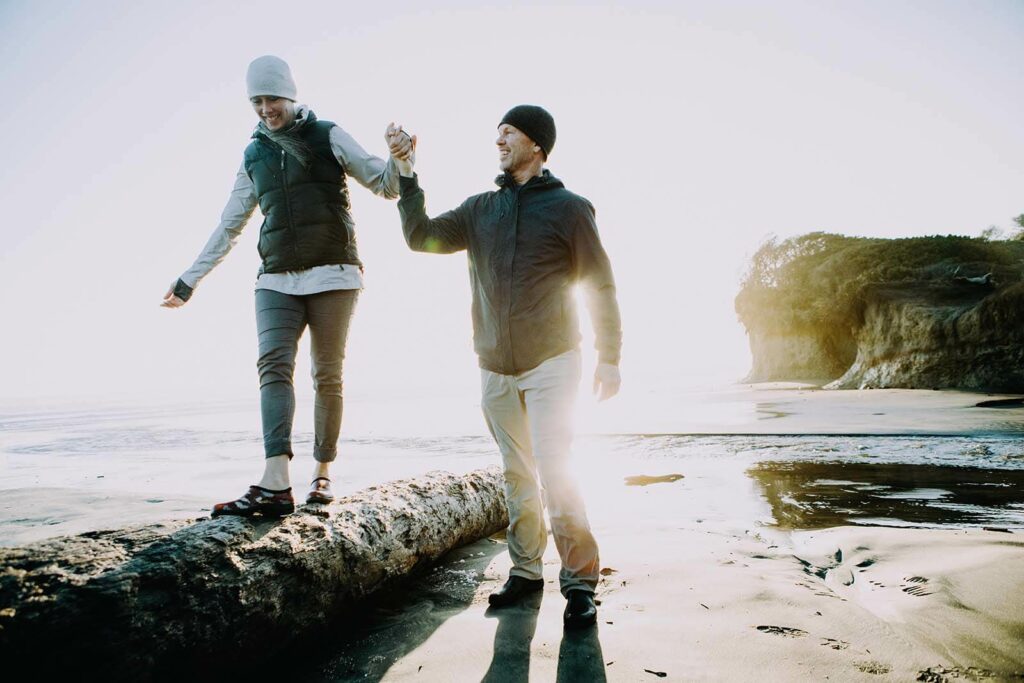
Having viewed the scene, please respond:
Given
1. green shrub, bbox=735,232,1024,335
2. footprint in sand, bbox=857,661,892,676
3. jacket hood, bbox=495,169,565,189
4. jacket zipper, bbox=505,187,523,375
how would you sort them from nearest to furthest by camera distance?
1. footprint in sand, bbox=857,661,892,676
2. jacket zipper, bbox=505,187,523,375
3. jacket hood, bbox=495,169,565,189
4. green shrub, bbox=735,232,1024,335

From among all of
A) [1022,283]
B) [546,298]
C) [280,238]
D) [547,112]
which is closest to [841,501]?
[546,298]

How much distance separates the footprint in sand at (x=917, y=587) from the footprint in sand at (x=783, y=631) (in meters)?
0.82

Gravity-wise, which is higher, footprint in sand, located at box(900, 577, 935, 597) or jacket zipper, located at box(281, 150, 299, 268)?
jacket zipper, located at box(281, 150, 299, 268)

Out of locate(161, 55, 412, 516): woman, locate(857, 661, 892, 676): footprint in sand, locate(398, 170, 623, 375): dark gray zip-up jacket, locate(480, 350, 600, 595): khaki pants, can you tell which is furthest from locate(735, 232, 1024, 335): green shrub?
locate(161, 55, 412, 516): woman

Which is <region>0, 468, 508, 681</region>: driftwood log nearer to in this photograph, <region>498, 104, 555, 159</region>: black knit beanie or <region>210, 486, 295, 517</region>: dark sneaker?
<region>210, 486, 295, 517</region>: dark sneaker

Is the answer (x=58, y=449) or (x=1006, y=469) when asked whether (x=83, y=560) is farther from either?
(x=58, y=449)

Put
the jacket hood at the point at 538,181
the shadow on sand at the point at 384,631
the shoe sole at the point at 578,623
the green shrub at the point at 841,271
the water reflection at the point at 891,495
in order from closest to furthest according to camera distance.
→ the shadow on sand at the point at 384,631, the shoe sole at the point at 578,623, the jacket hood at the point at 538,181, the water reflection at the point at 891,495, the green shrub at the point at 841,271

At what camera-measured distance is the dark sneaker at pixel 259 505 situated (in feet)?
7.82

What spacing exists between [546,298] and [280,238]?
61.3 inches

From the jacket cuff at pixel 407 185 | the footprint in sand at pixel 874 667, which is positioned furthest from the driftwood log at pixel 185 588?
the footprint in sand at pixel 874 667

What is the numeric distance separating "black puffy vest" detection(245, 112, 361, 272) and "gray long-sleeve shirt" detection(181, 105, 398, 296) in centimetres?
5

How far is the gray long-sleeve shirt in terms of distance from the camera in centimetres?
286

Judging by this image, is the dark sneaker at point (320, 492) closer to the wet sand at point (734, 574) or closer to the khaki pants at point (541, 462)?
the wet sand at point (734, 574)

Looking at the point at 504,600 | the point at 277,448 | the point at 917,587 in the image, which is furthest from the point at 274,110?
the point at 917,587
